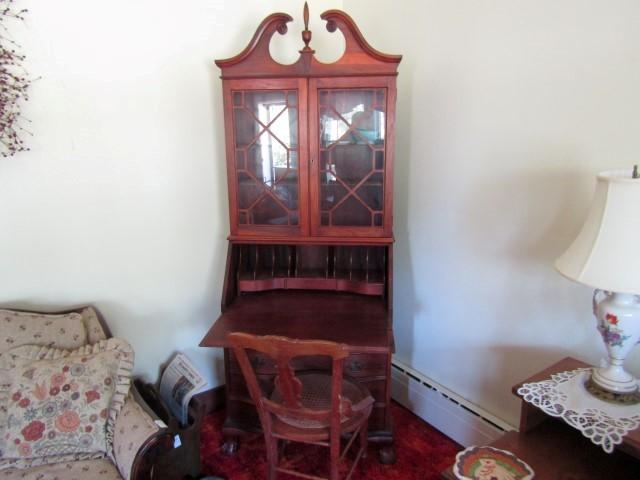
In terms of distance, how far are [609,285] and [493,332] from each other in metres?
0.80

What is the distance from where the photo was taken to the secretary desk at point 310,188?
5.65ft

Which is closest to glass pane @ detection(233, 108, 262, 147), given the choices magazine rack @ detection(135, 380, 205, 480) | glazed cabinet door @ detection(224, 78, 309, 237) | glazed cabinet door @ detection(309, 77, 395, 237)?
glazed cabinet door @ detection(224, 78, 309, 237)

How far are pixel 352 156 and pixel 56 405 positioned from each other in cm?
144

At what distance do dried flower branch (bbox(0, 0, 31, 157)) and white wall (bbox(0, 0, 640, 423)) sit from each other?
4cm

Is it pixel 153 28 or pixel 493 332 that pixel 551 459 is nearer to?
pixel 493 332

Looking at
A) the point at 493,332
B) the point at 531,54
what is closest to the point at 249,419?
the point at 493,332

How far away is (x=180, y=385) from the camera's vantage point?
1936mm

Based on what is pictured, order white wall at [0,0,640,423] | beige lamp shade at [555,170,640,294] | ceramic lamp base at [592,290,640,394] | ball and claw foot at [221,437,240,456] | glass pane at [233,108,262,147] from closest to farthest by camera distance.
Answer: beige lamp shade at [555,170,640,294] → ceramic lamp base at [592,290,640,394] → white wall at [0,0,640,423] → glass pane at [233,108,262,147] → ball and claw foot at [221,437,240,456]

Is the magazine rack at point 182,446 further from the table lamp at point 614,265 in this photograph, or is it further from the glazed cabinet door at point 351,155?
the table lamp at point 614,265

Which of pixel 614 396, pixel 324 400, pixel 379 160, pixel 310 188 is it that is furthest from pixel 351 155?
pixel 614 396

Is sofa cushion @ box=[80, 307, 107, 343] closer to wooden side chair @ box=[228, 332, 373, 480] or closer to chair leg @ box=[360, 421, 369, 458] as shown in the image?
wooden side chair @ box=[228, 332, 373, 480]

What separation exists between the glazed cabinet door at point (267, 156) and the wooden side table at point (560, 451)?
1.08 m

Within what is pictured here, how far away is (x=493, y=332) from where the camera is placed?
1.85 meters

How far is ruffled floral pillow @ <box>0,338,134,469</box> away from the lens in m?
1.46
